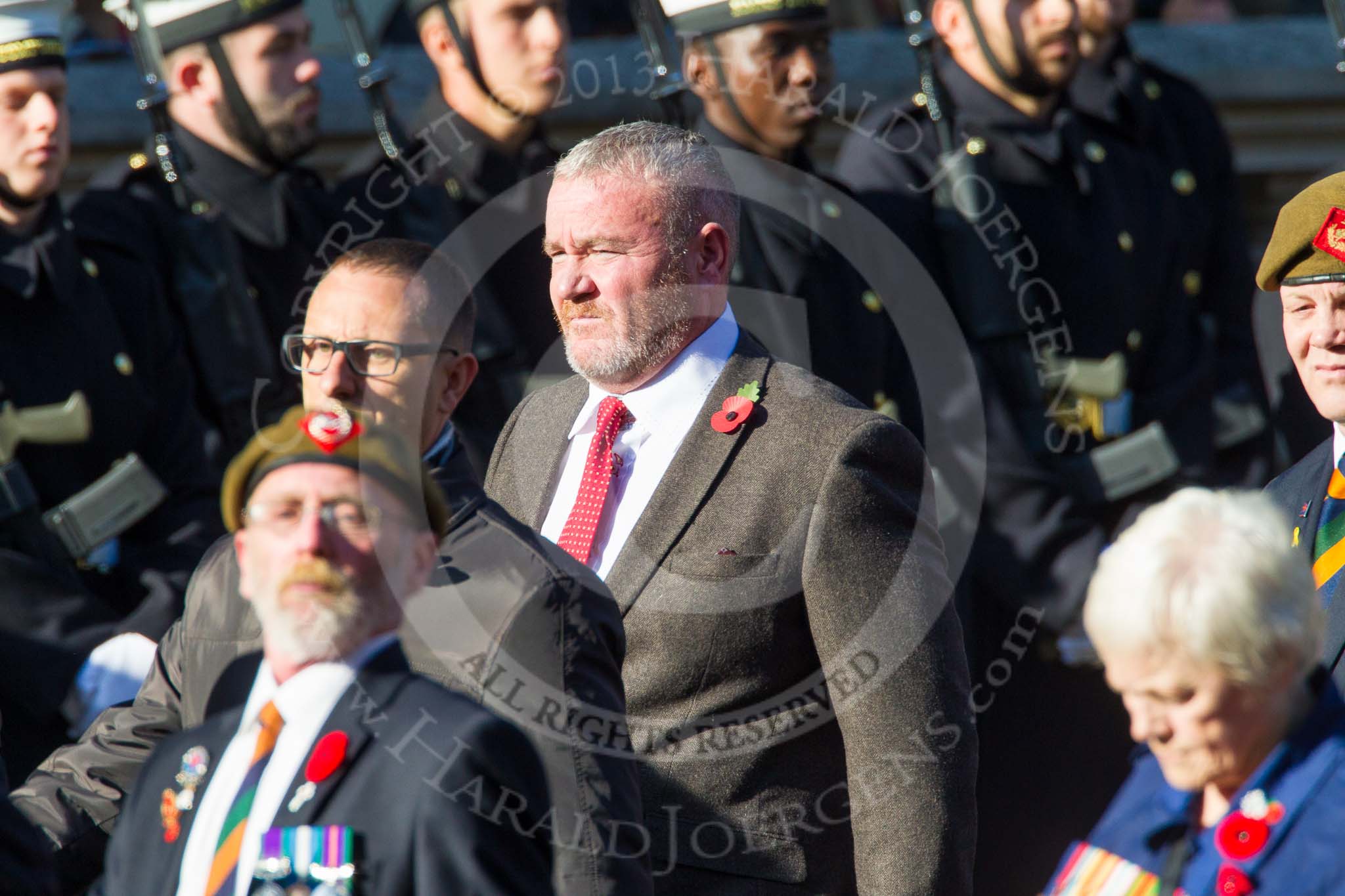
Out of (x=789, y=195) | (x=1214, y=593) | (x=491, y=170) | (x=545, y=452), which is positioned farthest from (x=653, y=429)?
(x=491, y=170)

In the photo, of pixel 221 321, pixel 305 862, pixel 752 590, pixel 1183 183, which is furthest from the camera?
pixel 1183 183

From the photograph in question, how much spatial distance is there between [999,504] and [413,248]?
2366 millimetres

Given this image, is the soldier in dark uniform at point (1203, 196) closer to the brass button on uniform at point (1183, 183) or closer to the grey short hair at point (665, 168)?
the brass button on uniform at point (1183, 183)

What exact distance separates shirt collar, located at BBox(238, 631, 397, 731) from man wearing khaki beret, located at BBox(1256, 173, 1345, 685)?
64.9 inches

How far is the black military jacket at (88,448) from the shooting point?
5.00 m

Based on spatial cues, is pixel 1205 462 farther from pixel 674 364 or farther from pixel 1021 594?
pixel 674 364

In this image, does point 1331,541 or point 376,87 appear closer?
point 1331,541

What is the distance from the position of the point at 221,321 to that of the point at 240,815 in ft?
10.2

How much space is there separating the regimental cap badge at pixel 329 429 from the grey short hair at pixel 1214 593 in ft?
3.08

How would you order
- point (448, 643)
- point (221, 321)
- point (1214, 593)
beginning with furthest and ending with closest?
point (221, 321), point (448, 643), point (1214, 593)

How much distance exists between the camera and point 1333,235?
358 cm

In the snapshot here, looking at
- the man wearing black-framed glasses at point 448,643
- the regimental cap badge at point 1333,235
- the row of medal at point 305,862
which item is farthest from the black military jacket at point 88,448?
the regimental cap badge at point 1333,235

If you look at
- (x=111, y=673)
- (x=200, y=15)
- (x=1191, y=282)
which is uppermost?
(x=200, y=15)

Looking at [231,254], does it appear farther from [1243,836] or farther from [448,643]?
[1243,836]
